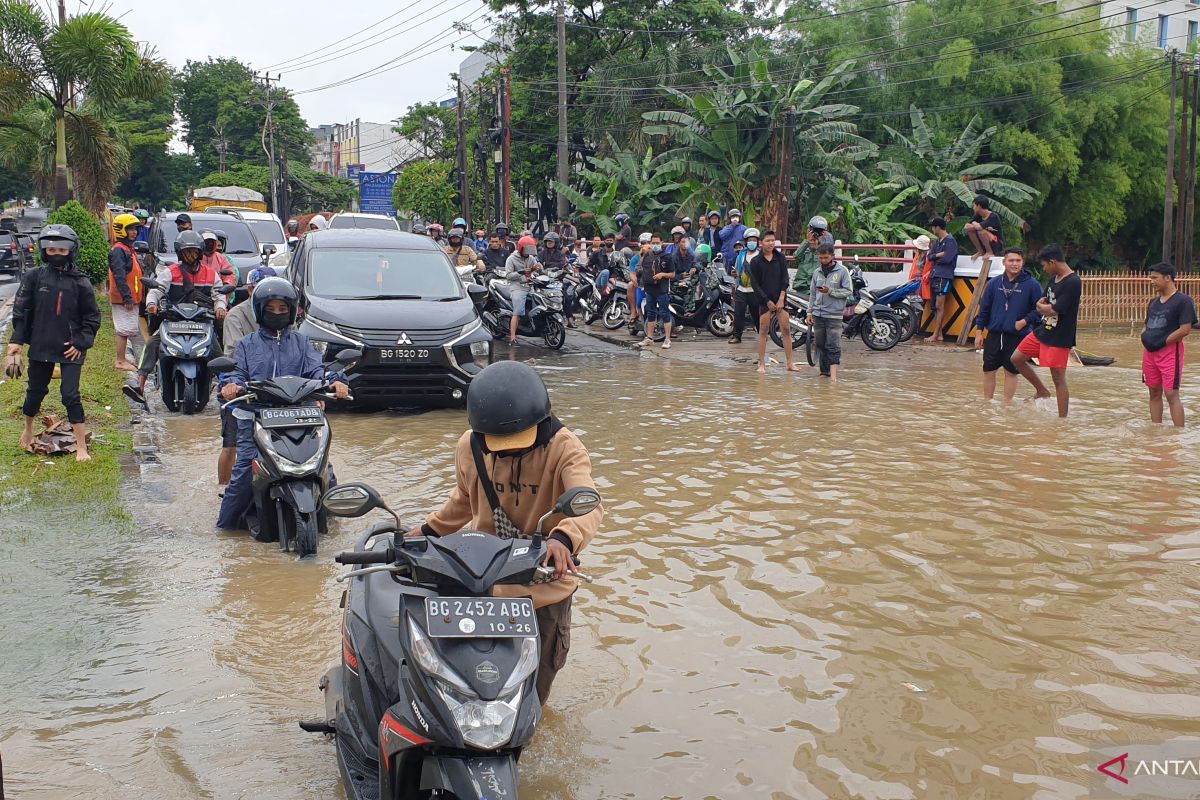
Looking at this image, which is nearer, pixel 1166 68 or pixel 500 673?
pixel 500 673

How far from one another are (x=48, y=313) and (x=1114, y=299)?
23.0 m

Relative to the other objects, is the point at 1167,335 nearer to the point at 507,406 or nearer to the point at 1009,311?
the point at 1009,311

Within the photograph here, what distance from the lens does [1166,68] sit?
41.0 meters

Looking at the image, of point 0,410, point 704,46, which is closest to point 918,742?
point 0,410

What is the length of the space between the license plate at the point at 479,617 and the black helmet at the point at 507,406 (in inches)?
24.6

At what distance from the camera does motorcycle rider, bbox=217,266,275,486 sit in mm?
7449

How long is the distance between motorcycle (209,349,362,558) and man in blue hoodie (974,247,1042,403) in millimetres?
7172

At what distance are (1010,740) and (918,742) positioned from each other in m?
0.34

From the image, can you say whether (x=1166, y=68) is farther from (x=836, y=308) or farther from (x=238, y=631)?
(x=238, y=631)

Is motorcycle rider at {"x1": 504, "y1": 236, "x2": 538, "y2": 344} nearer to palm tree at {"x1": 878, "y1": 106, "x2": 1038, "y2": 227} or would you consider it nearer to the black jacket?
the black jacket

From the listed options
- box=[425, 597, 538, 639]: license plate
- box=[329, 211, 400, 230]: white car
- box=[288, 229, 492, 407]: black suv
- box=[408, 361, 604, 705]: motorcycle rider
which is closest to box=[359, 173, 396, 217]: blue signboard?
box=[329, 211, 400, 230]: white car

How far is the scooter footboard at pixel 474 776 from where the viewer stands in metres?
2.92

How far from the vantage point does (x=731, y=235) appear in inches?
757

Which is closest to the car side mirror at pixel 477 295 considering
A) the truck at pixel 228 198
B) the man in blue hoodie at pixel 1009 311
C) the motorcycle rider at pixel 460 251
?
the man in blue hoodie at pixel 1009 311
